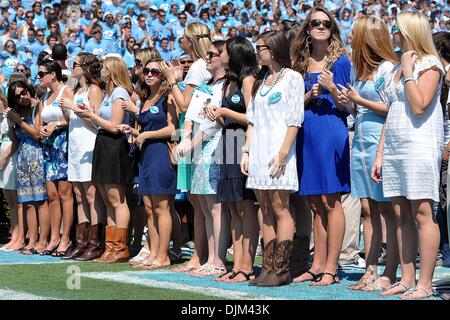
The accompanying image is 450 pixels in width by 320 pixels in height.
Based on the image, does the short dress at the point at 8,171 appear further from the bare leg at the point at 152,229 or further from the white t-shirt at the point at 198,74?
the white t-shirt at the point at 198,74

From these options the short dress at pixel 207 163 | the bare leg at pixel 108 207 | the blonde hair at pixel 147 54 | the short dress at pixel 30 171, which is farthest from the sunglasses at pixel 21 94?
the short dress at pixel 207 163

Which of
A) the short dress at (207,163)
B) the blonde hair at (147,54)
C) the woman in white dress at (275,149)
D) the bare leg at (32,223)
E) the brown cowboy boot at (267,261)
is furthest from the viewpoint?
the bare leg at (32,223)

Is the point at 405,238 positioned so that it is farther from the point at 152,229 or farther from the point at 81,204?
→ the point at 81,204

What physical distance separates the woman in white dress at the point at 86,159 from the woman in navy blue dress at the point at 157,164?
2.79 feet

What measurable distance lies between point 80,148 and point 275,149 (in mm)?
3082

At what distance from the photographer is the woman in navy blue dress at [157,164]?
8.93m

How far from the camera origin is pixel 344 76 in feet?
25.1

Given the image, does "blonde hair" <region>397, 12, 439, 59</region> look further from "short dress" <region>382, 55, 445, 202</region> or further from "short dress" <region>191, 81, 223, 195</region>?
"short dress" <region>191, 81, 223, 195</region>

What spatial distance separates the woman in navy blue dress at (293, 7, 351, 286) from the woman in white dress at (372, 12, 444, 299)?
775 mm

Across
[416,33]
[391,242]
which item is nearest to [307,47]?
[416,33]

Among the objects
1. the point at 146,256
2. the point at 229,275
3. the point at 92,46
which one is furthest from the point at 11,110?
the point at 92,46

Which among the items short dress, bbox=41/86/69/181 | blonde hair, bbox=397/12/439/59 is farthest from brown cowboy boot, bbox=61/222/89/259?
blonde hair, bbox=397/12/439/59

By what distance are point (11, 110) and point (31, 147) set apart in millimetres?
488

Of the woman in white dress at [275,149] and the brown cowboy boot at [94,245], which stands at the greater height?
the woman in white dress at [275,149]
